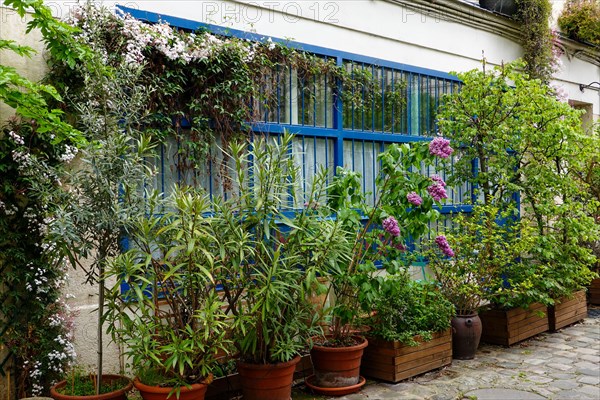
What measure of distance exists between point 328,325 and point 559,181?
3.99 meters

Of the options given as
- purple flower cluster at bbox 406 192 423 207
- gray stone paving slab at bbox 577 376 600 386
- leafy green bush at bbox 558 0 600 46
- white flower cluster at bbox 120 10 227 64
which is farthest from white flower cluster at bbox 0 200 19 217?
leafy green bush at bbox 558 0 600 46

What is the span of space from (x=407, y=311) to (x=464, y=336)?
1047mm

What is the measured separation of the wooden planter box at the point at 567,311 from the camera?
27.0ft

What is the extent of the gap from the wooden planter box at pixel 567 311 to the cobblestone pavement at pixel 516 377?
1.57 feet

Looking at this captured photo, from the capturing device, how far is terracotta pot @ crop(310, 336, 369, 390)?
5535 millimetres

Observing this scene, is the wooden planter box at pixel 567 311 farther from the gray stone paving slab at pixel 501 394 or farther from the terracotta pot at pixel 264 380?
the terracotta pot at pixel 264 380

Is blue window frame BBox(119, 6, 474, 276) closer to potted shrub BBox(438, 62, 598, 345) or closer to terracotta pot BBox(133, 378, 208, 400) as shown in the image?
potted shrub BBox(438, 62, 598, 345)

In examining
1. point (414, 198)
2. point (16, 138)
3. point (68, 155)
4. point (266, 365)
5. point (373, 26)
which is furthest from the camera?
point (373, 26)

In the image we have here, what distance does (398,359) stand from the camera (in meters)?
5.86

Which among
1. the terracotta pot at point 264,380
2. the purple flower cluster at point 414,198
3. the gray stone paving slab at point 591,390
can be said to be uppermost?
the purple flower cluster at point 414,198

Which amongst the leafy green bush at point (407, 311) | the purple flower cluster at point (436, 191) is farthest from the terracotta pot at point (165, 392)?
the purple flower cluster at point (436, 191)

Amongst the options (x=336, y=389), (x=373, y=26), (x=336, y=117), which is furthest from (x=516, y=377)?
(x=373, y=26)

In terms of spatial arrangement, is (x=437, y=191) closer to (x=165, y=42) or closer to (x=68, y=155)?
(x=165, y=42)

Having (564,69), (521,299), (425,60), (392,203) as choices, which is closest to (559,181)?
(521,299)
